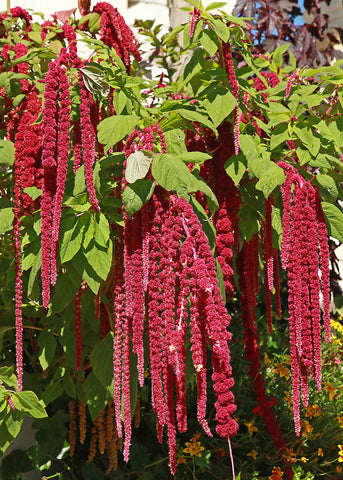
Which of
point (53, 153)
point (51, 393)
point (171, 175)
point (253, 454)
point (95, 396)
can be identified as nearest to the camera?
point (171, 175)

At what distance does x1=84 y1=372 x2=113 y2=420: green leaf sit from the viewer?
1.89m

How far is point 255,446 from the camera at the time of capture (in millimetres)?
2828

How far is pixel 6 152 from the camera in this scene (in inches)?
65.5

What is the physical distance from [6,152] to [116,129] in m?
0.43

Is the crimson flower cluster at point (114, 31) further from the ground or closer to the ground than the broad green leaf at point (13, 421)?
further from the ground

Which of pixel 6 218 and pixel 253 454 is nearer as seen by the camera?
pixel 6 218

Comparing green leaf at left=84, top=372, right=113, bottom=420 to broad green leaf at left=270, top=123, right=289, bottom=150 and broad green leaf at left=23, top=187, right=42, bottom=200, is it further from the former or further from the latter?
broad green leaf at left=270, top=123, right=289, bottom=150

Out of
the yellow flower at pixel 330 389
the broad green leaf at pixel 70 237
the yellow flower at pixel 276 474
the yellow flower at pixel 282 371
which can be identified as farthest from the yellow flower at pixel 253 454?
the broad green leaf at pixel 70 237

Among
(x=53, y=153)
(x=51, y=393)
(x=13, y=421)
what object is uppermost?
(x=53, y=153)

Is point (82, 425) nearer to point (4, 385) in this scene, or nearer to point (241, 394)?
point (4, 385)

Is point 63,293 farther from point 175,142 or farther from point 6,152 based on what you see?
point 175,142

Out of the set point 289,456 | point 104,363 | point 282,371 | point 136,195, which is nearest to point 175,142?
point 136,195

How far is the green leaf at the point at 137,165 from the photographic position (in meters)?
1.21

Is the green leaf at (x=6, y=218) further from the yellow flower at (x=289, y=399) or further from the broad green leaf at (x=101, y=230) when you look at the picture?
the yellow flower at (x=289, y=399)
